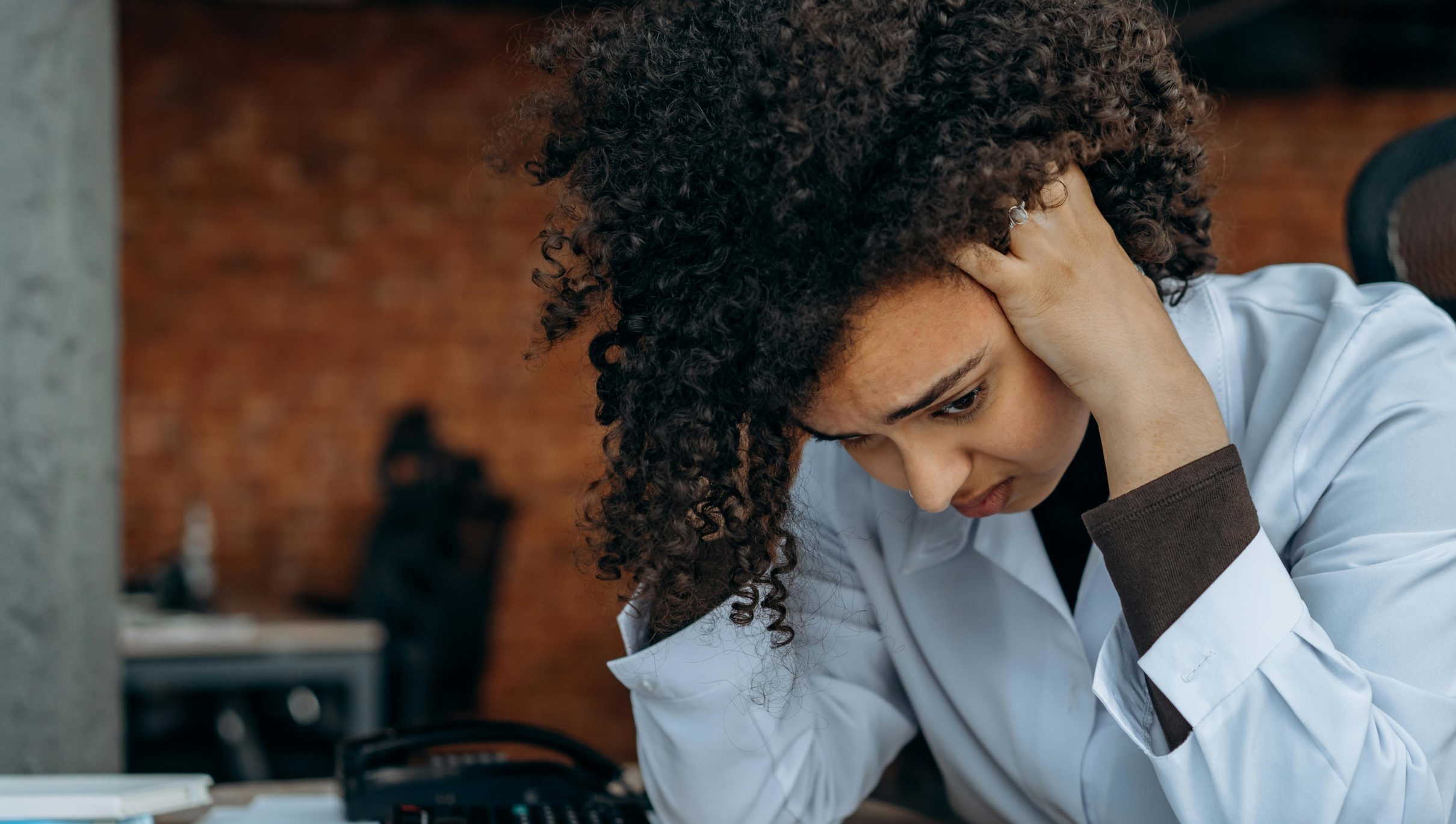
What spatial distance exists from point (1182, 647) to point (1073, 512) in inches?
13.9

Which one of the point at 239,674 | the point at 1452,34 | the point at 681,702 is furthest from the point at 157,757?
the point at 1452,34

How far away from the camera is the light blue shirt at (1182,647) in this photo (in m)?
0.88

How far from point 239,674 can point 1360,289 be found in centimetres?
284

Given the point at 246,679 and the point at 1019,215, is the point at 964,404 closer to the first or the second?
the point at 1019,215

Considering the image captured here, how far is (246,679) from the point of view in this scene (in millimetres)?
3162

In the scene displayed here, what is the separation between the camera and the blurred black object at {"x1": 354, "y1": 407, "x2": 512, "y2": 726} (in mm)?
3840

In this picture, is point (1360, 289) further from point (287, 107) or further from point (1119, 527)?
point (287, 107)

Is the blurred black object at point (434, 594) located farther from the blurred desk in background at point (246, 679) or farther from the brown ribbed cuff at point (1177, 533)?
the brown ribbed cuff at point (1177, 533)

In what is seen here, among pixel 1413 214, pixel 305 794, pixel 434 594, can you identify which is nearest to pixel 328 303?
pixel 434 594

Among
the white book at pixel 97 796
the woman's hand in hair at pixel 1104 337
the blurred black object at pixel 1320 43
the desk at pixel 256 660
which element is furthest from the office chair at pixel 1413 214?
the blurred black object at pixel 1320 43

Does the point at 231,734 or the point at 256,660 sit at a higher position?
the point at 256,660

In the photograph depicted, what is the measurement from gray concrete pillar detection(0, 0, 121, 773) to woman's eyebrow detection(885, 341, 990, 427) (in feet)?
3.50

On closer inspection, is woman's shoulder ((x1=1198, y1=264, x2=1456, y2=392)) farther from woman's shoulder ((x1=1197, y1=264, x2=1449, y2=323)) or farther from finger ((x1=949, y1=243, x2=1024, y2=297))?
finger ((x1=949, y1=243, x2=1024, y2=297))

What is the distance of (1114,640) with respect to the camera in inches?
38.8
